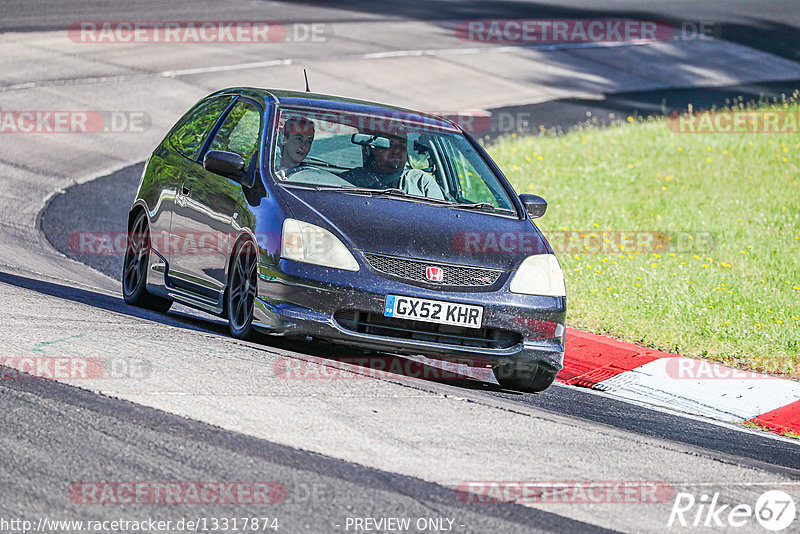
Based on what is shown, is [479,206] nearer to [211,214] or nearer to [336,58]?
[211,214]

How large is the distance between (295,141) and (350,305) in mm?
1565

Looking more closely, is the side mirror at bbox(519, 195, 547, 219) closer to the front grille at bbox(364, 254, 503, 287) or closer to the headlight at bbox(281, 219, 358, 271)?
the front grille at bbox(364, 254, 503, 287)

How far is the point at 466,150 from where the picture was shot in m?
9.08

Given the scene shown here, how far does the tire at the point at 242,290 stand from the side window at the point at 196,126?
1.46m

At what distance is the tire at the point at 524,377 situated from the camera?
7.97m

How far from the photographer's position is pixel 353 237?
7.48 meters

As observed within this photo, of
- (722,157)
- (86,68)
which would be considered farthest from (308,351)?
(86,68)

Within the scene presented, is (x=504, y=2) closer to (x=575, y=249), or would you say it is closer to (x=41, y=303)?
(x=575, y=249)

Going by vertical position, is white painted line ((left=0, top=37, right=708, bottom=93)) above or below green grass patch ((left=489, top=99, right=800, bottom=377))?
above

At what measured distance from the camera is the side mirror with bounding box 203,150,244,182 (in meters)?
8.09

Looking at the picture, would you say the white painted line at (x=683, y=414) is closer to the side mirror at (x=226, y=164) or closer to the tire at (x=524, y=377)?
the tire at (x=524, y=377)

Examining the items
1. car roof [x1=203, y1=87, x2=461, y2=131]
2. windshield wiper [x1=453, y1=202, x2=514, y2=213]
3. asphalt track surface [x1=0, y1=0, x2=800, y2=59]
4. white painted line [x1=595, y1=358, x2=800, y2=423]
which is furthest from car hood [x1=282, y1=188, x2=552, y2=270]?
asphalt track surface [x1=0, y1=0, x2=800, y2=59]

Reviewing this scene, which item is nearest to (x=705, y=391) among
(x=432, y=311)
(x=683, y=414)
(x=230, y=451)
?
(x=683, y=414)

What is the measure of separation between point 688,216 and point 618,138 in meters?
5.11
